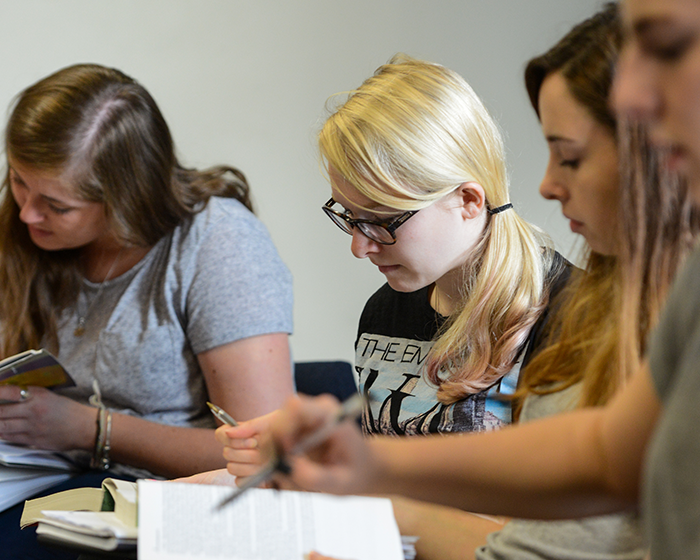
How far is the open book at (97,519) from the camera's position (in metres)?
0.80

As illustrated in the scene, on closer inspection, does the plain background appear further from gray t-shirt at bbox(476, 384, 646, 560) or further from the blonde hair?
gray t-shirt at bbox(476, 384, 646, 560)

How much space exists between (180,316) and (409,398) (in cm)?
60

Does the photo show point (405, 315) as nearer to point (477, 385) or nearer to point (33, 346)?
point (477, 385)

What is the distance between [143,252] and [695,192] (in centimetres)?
136

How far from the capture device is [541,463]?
1.66 ft

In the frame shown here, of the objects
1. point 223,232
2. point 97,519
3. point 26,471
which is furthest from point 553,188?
point 26,471

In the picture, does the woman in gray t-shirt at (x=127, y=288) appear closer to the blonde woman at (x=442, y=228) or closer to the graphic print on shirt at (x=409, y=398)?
the graphic print on shirt at (x=409, y=398)

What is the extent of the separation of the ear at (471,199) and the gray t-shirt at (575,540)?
41 centimetres

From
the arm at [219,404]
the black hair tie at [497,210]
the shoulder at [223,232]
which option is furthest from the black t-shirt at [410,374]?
the shoulder at [223,232]

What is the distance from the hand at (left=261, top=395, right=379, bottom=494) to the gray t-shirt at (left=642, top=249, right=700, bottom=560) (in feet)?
0.61

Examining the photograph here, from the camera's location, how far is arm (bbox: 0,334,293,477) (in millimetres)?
1384

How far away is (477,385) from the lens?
41.4 inches

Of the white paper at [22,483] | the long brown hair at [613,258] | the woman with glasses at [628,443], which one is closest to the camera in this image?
the woman with glasses at [628,443]

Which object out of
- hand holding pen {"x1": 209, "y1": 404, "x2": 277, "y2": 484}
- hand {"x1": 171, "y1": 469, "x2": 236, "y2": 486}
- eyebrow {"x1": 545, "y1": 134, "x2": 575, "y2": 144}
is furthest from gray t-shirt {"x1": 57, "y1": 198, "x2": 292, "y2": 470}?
eyebrow {"x1": 545, "y1": 134, "x2": 575, "y2": 144}
